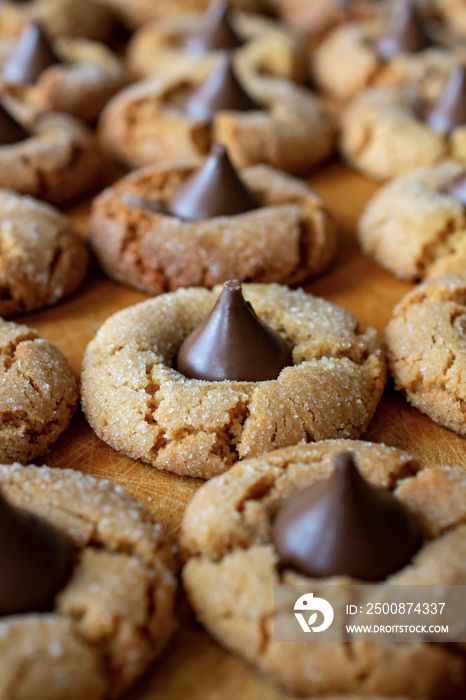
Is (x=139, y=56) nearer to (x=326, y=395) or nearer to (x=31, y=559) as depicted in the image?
(x=326, y=395)

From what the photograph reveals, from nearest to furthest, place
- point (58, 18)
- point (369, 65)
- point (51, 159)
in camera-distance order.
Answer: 1. point (51, 159)
2. point (369, 65)
3. point (58, 18)

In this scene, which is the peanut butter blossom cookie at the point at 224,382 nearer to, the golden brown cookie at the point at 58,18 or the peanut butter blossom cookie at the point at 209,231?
the peanut butter blossom cookie at the point at 209,231

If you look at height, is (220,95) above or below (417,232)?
above

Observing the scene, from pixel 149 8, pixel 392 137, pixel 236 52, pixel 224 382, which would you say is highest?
pixel 149 8

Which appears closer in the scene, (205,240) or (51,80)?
(205,240)

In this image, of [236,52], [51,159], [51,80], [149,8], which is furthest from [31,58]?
→ [149,8]

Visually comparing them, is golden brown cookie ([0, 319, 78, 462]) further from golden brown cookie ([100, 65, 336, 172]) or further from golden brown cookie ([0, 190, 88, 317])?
golden brown cookie ([100, 65, 336, 172])

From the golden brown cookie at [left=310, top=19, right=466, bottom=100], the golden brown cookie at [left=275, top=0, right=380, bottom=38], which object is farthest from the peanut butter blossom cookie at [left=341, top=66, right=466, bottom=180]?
the golden brown cookie at [left=275, top=0, right=380, bottom=38]

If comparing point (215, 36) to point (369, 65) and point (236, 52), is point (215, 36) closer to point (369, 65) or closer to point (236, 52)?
point (236, 52)
